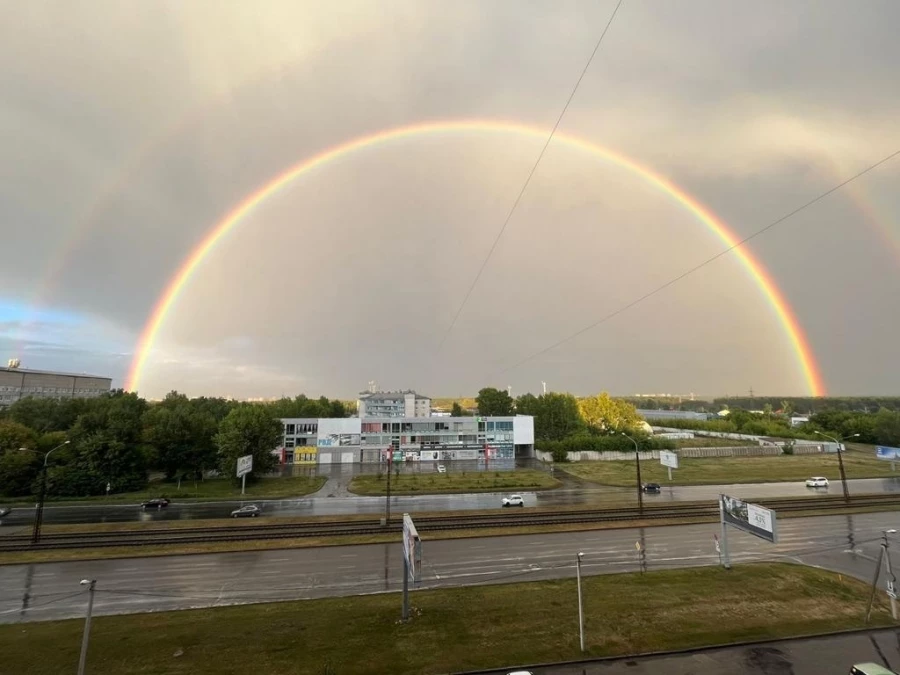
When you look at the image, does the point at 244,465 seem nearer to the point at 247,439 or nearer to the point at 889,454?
the point at 247,439

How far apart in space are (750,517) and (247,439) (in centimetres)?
6280

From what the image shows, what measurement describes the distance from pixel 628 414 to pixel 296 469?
82417 mm

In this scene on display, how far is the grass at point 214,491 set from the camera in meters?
54.8

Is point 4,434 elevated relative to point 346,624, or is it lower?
elevated

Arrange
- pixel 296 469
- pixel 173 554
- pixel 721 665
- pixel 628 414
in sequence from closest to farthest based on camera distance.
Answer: pixel 721 665, pixel 173 554, pixel 296 469, pixel 628 414

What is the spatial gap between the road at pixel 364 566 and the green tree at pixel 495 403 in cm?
10391

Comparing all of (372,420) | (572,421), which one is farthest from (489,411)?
(372,420)

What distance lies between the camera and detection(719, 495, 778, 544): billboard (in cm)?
2542

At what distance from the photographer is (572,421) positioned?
105625 mm

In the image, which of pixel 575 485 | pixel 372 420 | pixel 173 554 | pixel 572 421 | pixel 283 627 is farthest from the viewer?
pixel 572 421

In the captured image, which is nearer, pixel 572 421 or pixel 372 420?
pixel 372 420

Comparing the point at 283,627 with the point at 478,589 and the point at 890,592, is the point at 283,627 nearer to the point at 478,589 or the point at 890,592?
the point at 478,589

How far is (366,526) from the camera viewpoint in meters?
38.6

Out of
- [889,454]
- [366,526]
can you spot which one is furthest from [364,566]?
[889,454]
